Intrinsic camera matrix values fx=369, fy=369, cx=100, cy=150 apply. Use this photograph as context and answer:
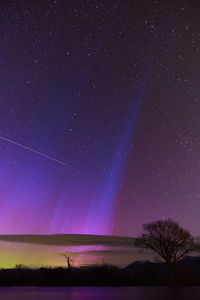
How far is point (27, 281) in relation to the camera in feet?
262

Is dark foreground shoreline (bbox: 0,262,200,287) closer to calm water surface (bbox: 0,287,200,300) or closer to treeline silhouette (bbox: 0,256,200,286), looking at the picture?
treeline silhouette (bbox: 0,256,200,286)

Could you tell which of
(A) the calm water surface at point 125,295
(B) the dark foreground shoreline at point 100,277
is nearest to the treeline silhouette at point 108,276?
(B) the dark foreground shoreline at point 100,277

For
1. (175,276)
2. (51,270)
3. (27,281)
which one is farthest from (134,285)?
(27,281)

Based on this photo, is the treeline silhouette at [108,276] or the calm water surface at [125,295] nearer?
the calm water surface at [125,295]

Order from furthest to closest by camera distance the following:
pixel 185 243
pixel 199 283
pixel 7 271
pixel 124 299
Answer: pixel 7 271 < pixel 185 243 < pixel 199 283 < pixel 124 299

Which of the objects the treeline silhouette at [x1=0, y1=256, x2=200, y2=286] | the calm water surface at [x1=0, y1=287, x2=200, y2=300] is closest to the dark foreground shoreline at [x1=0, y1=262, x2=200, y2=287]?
the treeline silhouette at [x1=0, y1=256, x2=200, y2=286]

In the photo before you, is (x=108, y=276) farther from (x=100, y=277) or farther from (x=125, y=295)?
(x=125, y=295)

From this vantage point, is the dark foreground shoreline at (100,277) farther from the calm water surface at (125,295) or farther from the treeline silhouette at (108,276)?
the calm water surface at (125,295)

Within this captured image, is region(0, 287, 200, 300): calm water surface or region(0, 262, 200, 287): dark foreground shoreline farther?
region(0, 262, 200, 287): dark foreground shoreline

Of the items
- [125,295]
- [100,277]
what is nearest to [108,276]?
[100,277]

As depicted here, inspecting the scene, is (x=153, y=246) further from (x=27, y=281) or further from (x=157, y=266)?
(x=27, y=281)

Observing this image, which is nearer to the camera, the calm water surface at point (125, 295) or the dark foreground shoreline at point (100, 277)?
the calm water surface at point (125, 295)

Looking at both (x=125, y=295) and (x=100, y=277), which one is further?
(x=100, y=277)

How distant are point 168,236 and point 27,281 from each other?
120 ft
